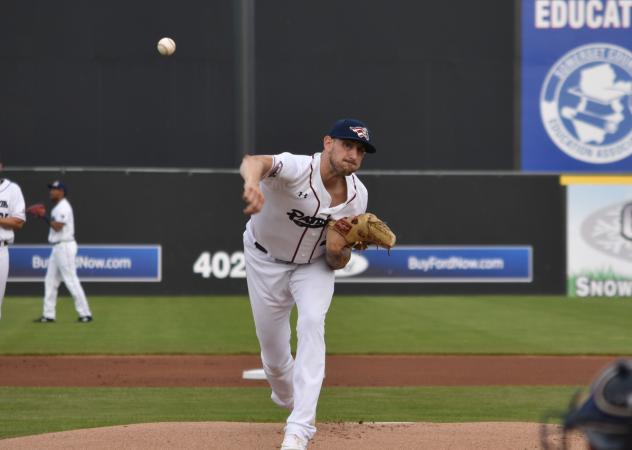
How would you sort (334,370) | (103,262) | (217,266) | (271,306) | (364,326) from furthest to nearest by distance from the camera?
(217,266) < (103,262) < (364,326) < (334,370) < (271,306)

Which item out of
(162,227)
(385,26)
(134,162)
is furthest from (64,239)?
(385,26)

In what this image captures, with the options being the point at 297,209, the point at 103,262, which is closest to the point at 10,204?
the point at 297,209

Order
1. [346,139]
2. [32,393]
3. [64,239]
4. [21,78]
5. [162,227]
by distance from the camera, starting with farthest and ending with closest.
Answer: [21,78], [162,227], [64,239], [32,393], [346,139]

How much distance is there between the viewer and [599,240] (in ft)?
65.6

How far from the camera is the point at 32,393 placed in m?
9.13

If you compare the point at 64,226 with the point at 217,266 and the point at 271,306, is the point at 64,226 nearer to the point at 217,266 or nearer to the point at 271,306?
the point at 217,266

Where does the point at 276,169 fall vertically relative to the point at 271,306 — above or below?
above

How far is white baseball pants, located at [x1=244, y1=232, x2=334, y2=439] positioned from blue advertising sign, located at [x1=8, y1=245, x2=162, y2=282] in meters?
13.0

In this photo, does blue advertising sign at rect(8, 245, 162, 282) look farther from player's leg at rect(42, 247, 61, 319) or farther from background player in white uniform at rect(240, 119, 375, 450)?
background player in white uniform at rect(240, 119, 375, 450)

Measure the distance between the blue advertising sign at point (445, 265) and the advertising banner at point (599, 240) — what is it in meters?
0.85

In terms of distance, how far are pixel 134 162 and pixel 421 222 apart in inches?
217

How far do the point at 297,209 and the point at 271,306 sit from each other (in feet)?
2.06

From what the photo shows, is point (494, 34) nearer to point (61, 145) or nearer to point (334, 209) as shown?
point (61, 145)

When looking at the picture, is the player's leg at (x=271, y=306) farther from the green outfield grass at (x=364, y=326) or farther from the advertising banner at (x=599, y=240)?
the advertising banner at (x=599, y=240)
